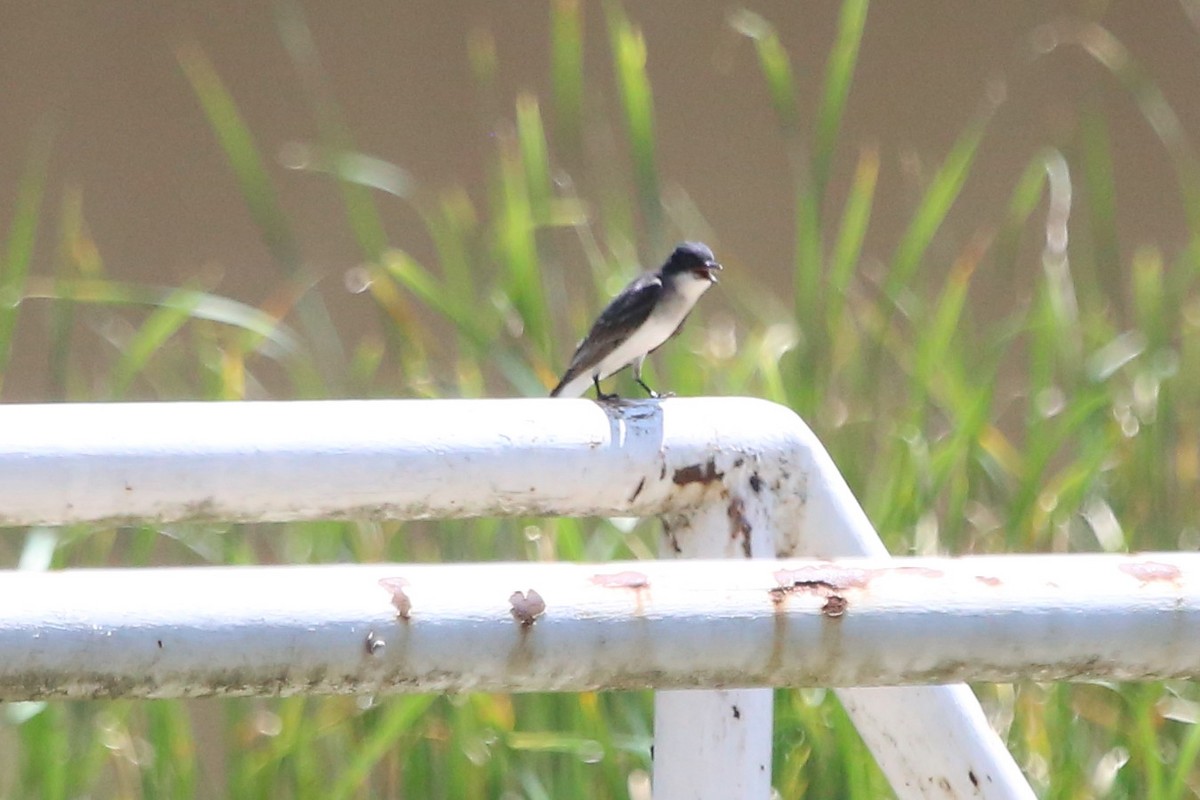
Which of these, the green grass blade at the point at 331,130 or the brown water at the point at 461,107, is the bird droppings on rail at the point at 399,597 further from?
the brown water at the point at 461,107

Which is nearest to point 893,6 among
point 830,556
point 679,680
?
point 830,556


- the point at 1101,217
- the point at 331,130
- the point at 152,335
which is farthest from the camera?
the point at 331,130

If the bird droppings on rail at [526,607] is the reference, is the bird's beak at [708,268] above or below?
Result: above

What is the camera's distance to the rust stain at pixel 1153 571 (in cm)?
83

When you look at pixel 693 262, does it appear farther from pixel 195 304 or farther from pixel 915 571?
pixel 915 571

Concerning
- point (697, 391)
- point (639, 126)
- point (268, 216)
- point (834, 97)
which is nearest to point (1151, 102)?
point (834, 97)

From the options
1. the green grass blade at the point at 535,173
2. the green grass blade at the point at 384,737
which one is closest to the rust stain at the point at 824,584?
the green grass blade at the point at 384,737

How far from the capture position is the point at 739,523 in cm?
112

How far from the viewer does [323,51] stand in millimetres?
3520

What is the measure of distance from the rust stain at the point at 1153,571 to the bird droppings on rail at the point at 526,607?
310mm

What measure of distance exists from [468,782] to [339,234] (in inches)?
69.4

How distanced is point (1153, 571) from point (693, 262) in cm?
161

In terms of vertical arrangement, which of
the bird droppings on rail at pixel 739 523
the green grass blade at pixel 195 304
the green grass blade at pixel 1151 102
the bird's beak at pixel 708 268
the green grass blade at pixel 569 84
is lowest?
the bird droppings on rail at pixel 739 523

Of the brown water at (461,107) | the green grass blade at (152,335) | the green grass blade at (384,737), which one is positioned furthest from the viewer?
the brown water at (461,107)
